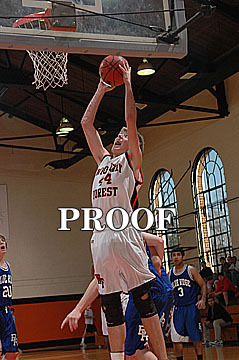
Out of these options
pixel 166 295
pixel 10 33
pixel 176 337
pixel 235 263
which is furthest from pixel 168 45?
pixel 235 263

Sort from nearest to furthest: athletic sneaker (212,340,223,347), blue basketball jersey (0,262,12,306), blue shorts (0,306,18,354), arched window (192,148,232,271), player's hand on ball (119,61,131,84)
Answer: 1. player's hand on ball (119,61,131,84)
2. blue shorts (0,306,18,354)
3. blue basketball jersey (0,262,12,306)
4. athletic sneaker (212,340,223,347)
5. arched window (192,148,232,271)

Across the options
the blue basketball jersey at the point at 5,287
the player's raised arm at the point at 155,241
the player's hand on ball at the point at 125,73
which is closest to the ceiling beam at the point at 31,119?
the blue basketball jersey at the point at 5,287

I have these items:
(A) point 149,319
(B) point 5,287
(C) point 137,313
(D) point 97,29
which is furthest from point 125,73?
(B) point 5,287

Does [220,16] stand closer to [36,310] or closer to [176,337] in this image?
[176,337]

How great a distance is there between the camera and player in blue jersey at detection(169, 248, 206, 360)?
9281 millimetres

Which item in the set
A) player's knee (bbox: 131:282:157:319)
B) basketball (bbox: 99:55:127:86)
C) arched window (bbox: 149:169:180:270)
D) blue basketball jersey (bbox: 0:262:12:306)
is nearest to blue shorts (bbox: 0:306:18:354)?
blue basketball jersey (bbox: 0:262:12:306)

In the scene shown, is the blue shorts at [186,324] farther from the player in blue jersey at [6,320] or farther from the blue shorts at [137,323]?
the blue shorts at [137,323]

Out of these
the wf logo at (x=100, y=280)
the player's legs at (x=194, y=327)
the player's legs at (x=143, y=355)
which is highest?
the wf logo at (x=100, y=280)

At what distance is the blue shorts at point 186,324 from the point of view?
30.4 ft

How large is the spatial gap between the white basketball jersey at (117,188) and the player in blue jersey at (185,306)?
542 cm

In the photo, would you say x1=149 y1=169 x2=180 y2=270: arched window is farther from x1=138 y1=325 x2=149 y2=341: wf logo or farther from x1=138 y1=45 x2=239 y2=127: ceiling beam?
x1=138 y1=325 x2=149 y2=341: wf logo

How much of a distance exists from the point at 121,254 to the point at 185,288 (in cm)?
581

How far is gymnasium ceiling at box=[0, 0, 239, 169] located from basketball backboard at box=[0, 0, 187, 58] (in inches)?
231

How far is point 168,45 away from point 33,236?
16.0 metres
